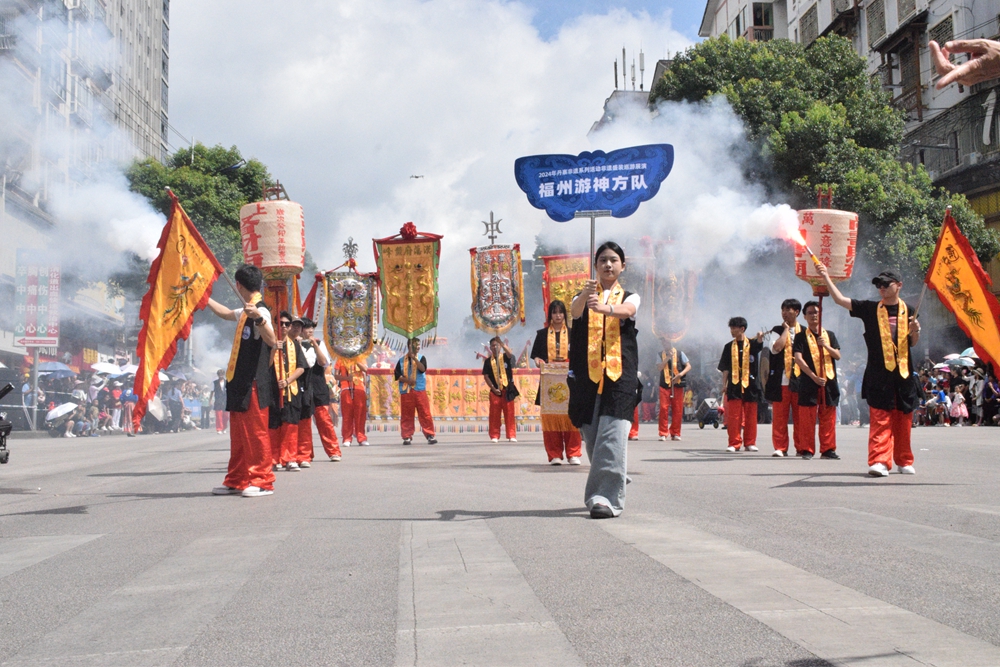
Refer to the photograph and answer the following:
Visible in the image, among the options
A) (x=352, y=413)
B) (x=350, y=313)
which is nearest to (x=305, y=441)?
(x=352, y=413)

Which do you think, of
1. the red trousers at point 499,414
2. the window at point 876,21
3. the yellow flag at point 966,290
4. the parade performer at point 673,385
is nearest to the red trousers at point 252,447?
the yellow flag at point 966,290

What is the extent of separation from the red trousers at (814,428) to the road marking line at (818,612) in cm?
749

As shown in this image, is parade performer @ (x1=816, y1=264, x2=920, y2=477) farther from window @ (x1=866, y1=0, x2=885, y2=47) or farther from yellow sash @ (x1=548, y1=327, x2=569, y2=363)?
window @ (x1=866, y1=0, x2=885, y2=47)

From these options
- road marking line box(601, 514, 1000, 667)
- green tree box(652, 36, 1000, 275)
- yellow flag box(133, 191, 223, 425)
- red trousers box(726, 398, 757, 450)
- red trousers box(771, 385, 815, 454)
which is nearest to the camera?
road marking line box(601, 514, 1000, 667)

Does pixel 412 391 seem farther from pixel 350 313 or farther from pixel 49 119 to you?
pixel 49 119

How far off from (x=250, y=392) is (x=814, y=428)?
7076mm

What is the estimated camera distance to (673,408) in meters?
19.0

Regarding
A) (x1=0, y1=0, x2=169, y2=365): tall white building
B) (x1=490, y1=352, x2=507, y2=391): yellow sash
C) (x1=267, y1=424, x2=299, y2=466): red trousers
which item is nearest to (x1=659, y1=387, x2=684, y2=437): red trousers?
(x1=490, y1=352, x2=507, y2=391): yellow sash

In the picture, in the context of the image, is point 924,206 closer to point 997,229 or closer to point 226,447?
point 997,229

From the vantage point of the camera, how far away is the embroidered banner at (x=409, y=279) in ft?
66.5

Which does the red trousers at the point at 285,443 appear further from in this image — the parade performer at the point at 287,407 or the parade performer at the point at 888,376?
the parade performer at the point at 888,376

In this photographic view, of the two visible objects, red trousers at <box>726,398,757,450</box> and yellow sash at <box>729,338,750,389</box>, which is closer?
red trousers at <box>726,398,757,450</box>

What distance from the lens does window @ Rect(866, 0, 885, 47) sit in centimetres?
4241

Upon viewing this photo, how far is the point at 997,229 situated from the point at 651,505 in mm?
31310
